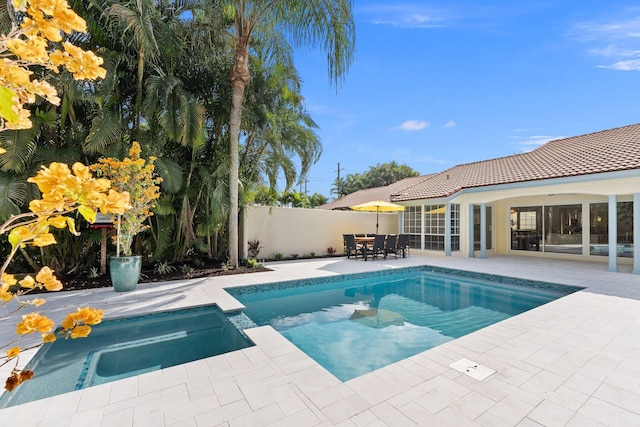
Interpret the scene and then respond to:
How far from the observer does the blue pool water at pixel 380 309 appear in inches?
204

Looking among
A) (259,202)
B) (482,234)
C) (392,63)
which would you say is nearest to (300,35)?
(392,63)

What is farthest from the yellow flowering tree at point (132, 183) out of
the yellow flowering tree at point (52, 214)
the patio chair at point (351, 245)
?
the patio chair at point (351, 245)

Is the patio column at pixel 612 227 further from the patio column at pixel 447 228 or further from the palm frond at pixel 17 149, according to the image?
the palm frond at pixel 17 149

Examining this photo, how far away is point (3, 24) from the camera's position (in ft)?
21.3

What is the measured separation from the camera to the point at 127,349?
4891 mm

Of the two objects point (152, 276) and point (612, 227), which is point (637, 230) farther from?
point (152, 276)

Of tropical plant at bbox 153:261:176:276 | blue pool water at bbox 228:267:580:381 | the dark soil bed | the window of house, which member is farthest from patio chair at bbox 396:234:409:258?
tropical plant at bbox 153:261:176:276

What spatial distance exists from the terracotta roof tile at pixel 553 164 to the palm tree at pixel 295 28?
8.28 metres

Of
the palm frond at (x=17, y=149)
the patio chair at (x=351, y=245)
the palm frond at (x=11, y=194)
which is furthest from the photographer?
the patio chair at (x=351, y=245)

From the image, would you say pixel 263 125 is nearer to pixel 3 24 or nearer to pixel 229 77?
pixel 229 77

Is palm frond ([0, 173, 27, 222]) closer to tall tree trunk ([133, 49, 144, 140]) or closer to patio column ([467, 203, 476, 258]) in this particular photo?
tall tree trunk ([133, 49, 144, 140])

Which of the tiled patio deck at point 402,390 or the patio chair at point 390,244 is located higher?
the patio chair at point 390,244

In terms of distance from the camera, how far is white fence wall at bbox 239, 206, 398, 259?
13.1 m

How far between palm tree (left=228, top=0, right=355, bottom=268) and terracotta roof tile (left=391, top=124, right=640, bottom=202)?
8277mm
